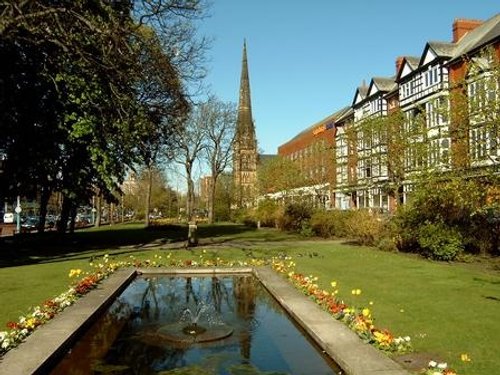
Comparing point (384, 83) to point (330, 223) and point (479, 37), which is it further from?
point (330, 223)

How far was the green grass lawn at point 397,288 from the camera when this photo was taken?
8.12 meters

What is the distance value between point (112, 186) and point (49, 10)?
1261 cm

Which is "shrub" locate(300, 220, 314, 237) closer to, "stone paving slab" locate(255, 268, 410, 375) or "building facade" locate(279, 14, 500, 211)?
→ "building facade" locate(279, 14, 500, 211)

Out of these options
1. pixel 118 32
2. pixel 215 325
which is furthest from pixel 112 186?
pixel 215 325

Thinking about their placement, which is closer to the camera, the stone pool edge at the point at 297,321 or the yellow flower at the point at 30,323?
the stone pool edge at the point at 297,321

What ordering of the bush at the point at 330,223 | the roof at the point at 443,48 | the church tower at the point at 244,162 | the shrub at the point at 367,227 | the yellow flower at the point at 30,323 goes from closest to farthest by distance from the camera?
1. the yellow flower at the point at 30,323
2. the shrub at the point at 367,227
3. the bush at the point at 330,223
4. the roof at the point at 443,48
5. the church tower at the point at 244,162

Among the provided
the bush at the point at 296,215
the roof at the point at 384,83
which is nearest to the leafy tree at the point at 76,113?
the bush at the point at 296,215

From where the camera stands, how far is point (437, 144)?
21.1m

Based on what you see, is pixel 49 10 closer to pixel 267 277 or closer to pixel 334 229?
pixel 267 277

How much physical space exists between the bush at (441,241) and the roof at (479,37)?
20870 mm

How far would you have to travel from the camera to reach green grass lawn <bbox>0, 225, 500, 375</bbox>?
8.12m

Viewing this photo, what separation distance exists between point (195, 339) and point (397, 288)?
646 centimetres

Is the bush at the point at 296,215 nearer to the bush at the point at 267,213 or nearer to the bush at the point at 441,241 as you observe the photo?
the bush at the point at 267,213

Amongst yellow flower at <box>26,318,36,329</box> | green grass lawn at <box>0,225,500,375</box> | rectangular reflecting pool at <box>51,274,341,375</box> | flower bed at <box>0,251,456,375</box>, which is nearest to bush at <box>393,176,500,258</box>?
green grass lawn at <box>0,225,500,375</box>
